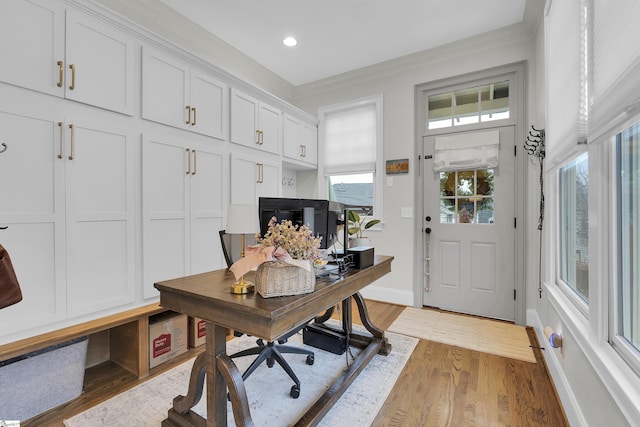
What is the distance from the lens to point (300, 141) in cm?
382

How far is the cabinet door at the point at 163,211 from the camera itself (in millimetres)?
2158

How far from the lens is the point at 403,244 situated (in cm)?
352

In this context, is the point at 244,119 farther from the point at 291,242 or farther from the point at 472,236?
the point at 472,236

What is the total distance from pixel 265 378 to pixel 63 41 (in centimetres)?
241

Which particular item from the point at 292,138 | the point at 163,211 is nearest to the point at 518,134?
the point at 292,138

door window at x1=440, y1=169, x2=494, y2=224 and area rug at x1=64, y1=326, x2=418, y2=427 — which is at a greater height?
door window at x1=440, y1=169, x2=494, y2=224

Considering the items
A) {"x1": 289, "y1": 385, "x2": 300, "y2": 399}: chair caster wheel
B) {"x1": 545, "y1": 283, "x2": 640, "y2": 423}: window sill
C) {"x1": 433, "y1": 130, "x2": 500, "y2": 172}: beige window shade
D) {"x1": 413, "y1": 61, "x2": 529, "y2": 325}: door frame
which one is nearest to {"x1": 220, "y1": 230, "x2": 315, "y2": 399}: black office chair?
{"x1": 289, "y1": 385, "x2": 300, "y2": 399}: chair caster wheel

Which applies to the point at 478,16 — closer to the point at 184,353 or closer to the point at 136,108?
the point at 136,108

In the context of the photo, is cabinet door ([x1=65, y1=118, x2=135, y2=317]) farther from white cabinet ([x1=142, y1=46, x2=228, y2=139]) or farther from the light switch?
the light switch

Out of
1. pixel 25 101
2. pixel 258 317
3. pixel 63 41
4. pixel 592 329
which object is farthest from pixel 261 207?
pixel 592 329

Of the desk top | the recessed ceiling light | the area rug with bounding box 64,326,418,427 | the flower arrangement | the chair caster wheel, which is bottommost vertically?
the area rug with bounding box 64,326,418,427

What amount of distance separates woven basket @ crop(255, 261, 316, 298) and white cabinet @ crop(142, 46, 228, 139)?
5.45 feet

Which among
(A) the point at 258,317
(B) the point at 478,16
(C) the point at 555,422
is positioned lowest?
(C) the point at 555,422

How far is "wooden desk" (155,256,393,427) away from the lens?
1159mm
